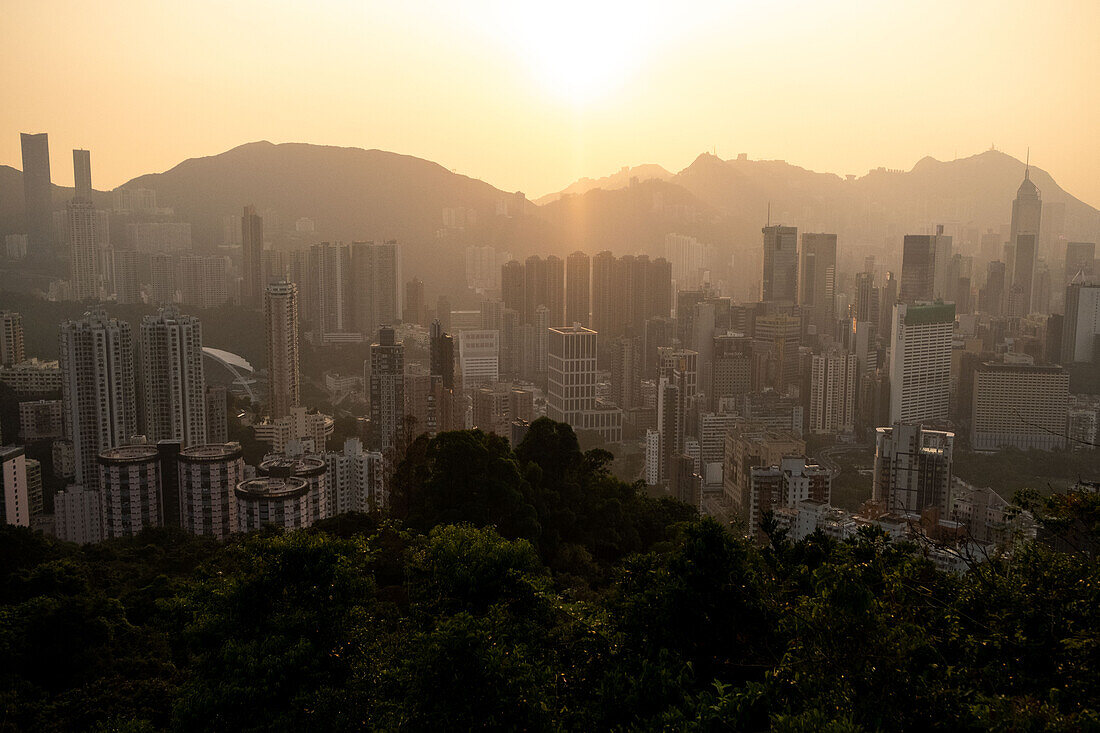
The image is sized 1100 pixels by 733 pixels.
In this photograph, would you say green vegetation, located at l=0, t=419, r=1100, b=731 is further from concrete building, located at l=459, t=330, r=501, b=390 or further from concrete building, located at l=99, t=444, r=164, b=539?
concrete building, located at l=459, t=330, r=501, b=390

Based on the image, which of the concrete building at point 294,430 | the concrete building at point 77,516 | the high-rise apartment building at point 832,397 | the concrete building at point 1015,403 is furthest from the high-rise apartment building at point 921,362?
the concrete building at point 77,516

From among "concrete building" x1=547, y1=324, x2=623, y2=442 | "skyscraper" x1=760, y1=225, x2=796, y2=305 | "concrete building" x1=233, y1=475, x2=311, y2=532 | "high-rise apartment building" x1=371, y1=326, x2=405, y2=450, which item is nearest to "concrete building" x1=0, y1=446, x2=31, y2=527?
"concrete building" x1=233, y1=475, x2=311, y2=532

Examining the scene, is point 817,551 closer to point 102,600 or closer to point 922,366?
point 102,600

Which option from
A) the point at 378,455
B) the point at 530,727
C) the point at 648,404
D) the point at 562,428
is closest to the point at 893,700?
the point at 530,727

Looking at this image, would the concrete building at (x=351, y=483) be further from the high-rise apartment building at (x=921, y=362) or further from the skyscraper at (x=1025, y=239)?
the skyscraper at (x=1025, y=239)

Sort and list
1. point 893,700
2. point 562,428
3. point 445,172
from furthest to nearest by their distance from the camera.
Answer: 1. point 445,172
2. point 562,428
3. point 893,700

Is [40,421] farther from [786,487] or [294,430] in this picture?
[786,487]
